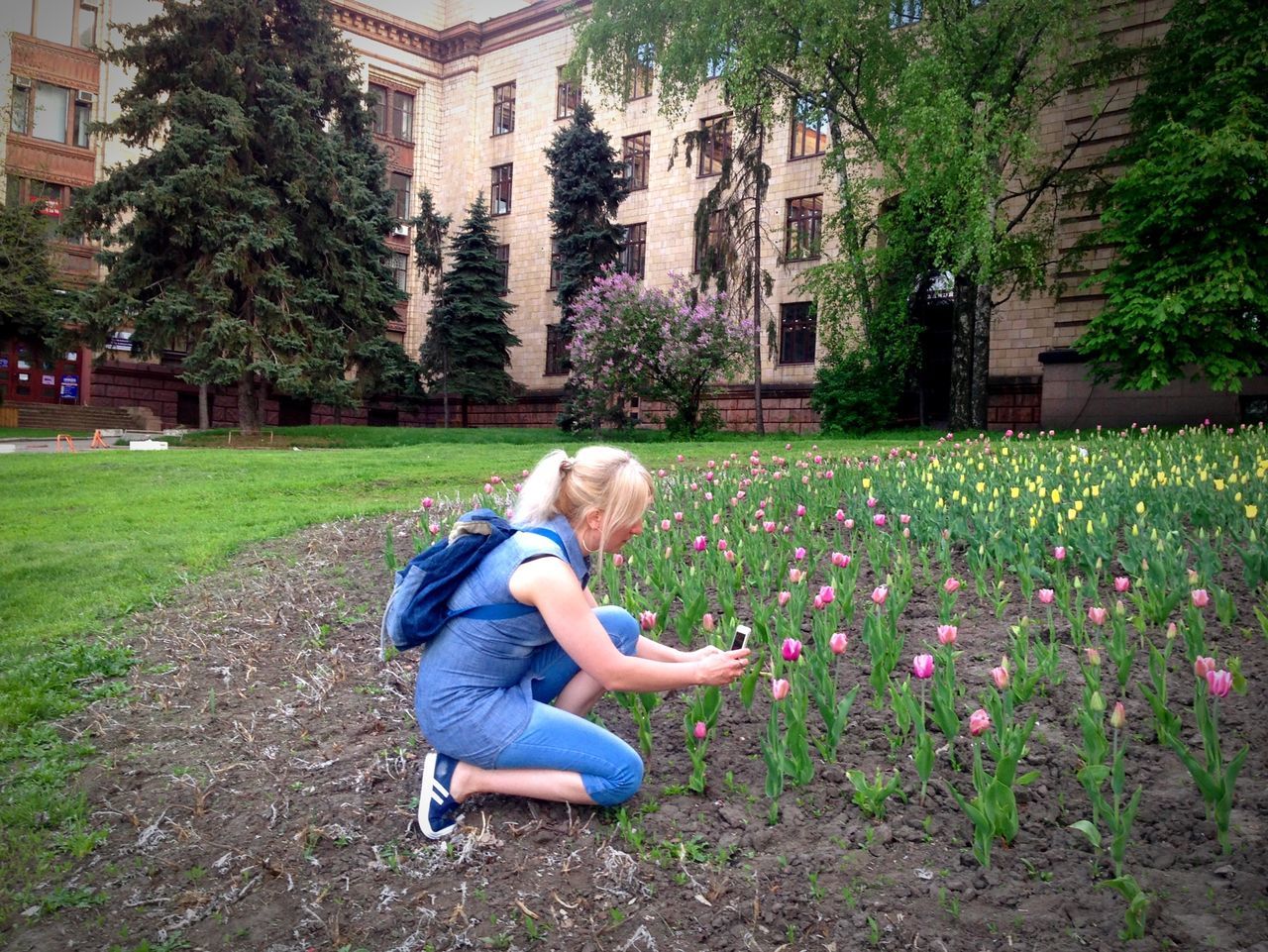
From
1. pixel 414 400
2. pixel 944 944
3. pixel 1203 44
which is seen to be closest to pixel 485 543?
pixel 944 944

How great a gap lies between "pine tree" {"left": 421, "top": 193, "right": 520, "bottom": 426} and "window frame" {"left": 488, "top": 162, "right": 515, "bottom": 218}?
4980mm

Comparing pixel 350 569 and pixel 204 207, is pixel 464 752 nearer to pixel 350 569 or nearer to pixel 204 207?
pixel 350 569

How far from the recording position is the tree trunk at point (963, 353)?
2155 centimetres

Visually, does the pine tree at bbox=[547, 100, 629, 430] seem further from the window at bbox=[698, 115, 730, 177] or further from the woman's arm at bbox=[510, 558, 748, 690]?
the woman's arm at bbox=[510, 558, 748, 690]

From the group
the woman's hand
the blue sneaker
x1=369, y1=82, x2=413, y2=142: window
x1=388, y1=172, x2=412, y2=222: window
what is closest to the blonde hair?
the woman's hand

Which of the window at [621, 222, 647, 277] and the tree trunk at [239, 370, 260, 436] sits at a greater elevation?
the window at [621, 222, 647, 277]

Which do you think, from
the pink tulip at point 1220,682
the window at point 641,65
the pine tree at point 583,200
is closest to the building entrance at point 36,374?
the pine tree at point 583,200

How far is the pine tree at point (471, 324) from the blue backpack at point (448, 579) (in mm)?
31500

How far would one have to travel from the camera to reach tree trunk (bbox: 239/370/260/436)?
24.9m

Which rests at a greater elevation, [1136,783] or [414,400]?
[414,400]

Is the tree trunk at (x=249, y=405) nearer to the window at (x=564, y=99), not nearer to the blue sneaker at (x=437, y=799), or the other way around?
the window at (x=564, y=99)

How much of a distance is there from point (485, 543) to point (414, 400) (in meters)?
36.7

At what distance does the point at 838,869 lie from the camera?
2873 mm

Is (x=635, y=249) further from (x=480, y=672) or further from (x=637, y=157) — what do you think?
(x=480, y=672)
